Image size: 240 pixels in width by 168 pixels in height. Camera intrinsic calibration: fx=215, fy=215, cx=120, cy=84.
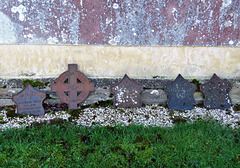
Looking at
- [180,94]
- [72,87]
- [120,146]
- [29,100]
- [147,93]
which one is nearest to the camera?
[120,146]

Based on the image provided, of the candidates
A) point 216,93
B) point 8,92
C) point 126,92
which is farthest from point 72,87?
point 216,93

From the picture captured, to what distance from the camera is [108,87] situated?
3.69 meters

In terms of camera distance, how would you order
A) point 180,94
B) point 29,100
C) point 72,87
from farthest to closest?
point 180,94
point 72,87
point 29,100

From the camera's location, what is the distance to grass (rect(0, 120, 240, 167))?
7.46 feet

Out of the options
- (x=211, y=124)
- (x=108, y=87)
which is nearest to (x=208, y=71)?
(x=211, y=124)

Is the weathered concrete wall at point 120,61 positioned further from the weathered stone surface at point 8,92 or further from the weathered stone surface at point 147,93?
the weathered stone surface at point 8,92

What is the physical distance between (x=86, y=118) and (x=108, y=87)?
2.36ft

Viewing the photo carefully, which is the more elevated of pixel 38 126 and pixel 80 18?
pixel 80 18

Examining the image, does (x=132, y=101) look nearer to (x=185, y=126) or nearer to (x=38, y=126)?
(x=185, y=126)

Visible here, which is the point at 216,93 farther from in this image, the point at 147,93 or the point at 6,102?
the point at 6,102

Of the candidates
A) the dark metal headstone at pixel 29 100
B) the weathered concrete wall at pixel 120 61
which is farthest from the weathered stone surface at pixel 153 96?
the dark metal headstone at pixel 29 100

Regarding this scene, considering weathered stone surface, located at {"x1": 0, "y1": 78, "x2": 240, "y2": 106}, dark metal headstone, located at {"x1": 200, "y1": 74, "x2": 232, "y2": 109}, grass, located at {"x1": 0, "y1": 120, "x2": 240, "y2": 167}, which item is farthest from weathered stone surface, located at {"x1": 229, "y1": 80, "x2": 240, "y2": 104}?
grass, located at {"x1": 0, "y1": 120, "x2": 240, "y2": 167}

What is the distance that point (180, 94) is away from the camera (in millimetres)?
3627

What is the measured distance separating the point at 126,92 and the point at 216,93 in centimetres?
154
